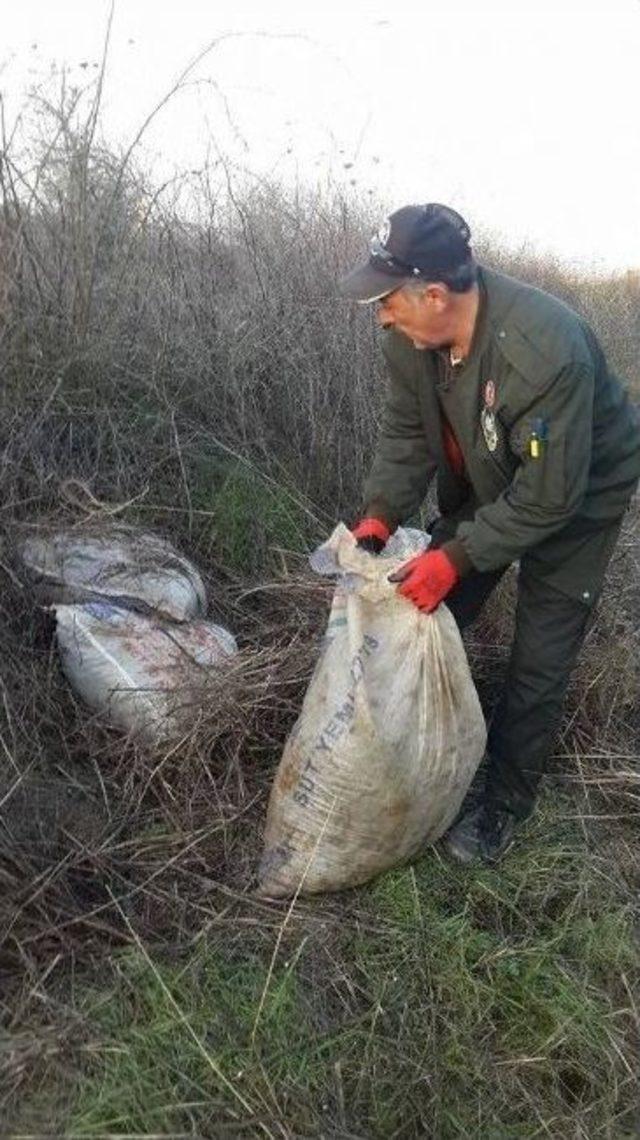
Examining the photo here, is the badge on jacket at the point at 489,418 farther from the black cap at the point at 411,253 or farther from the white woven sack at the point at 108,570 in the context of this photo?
the white woven sack at the point at 108,570

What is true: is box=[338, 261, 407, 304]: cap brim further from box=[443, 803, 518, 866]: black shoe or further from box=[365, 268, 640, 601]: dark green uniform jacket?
box=[443, 803, 518, 866]: black shoe

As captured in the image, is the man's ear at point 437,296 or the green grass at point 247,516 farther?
the green grass at point 247,516

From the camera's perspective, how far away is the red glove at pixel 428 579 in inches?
86.5

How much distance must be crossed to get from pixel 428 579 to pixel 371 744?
0.38 meters

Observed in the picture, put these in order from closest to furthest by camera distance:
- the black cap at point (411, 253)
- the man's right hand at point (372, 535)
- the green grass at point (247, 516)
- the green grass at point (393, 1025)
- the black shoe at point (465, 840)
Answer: the green grass at point (393, 1025), the black cap at point (411, 253), the black shoe at point (465, 840), the man's right hand at point (372, 535), the green grass at point (247, 516)

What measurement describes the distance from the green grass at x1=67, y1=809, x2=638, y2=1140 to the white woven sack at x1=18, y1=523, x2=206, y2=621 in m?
0.96

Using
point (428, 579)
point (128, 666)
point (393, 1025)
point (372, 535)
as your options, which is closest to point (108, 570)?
point (128, 666)

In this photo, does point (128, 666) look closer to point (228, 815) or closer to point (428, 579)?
point (228, 815)

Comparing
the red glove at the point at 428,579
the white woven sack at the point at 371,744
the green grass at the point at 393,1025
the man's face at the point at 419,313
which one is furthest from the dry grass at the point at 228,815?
the man's face at the point at 419,313

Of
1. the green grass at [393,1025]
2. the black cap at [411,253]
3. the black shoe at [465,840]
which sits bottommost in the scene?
the green grass at [393,1025]

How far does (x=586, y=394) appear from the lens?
2148mm

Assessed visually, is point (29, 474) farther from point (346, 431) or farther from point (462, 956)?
point (462, 956)

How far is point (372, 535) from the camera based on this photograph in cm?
267

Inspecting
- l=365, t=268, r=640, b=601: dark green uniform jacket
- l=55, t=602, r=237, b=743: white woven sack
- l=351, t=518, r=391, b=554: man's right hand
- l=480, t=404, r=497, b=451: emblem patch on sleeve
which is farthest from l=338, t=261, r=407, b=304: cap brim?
l=55, t=602, r=237, b=743: white woven sack
